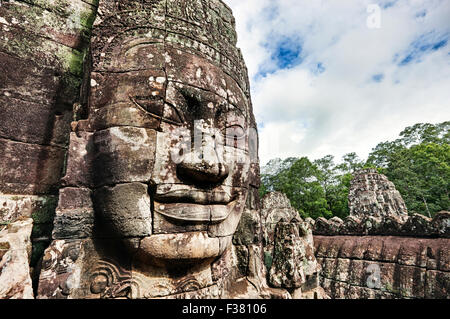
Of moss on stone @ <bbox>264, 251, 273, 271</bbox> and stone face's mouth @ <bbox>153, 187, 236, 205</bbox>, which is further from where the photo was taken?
moss on stone @ <bbox>264, 251, 273, 271</bbox>

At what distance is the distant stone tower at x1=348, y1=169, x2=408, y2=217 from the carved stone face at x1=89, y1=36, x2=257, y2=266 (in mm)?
8997

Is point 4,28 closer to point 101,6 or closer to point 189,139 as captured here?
point 101,6

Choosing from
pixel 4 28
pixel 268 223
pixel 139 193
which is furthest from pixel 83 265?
pixel 268 223

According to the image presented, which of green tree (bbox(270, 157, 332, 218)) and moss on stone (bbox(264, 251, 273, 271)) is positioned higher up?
green tree (bbox(270, 157, 332, 218))

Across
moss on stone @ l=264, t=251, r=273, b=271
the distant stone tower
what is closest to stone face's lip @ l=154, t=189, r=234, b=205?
moss on stone @ l=264, t=251, r=273, b=271

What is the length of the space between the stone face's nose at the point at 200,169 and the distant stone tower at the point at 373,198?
29.6ft

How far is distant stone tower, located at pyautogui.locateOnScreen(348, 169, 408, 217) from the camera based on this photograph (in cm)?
890

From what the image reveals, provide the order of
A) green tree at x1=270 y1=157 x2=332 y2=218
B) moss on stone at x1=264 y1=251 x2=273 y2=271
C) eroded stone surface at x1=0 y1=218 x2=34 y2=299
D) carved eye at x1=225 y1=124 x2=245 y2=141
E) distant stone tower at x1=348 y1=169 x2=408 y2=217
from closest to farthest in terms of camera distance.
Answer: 1. eroded stone surface at x1=0 y1=218 x2=34 y2=299
2. carved eye at x1=225 y1=124 x2=245 y2=141
3. moss on stone at x1=264 y1=251 x2=273 y2=271
4. distant stone tower at x1=348 y1=169 x2=408 y2=217
5. green tree at x1=270 y1=157 x2=332 y2=218

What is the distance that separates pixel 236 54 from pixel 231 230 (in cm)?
196

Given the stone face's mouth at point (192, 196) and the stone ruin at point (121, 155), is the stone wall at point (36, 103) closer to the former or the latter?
the stone ruin at point (121, 155)

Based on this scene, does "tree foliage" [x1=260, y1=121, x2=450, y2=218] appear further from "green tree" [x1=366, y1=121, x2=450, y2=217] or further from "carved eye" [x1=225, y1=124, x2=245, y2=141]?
"carved eye" [x1=225, y1=124, x2=245, y2=141]

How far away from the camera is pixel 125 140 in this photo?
1.68 m

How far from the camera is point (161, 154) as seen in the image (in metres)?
1.75

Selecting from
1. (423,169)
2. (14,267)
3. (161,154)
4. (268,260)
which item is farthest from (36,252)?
(423,169)
